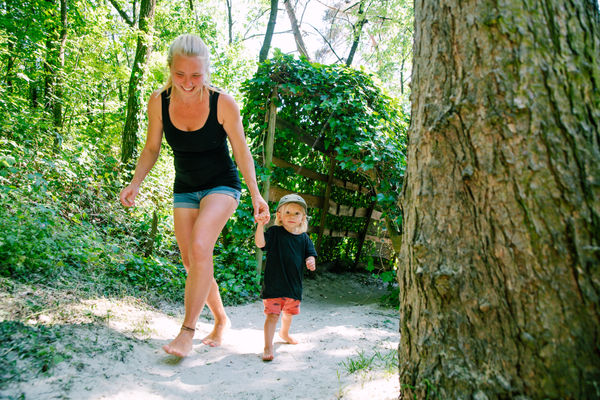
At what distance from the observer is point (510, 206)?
1.29m

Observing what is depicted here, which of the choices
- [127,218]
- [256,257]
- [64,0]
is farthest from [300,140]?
[64,0]

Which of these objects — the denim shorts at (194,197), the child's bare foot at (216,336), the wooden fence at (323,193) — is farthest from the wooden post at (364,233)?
the denim shorts at (194,197)

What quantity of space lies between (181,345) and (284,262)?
1.06m

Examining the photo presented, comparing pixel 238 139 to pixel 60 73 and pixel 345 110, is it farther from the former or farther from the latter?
pixel 60 73

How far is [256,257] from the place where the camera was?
558cm

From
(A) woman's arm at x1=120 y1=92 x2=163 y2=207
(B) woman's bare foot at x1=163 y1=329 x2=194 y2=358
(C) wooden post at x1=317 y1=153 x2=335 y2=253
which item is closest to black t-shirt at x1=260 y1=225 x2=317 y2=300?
(B) woman's bare foot at x1=163 y1=329 x2=194 y2=358

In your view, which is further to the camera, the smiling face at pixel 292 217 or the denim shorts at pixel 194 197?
the smiling face at pixel 292 217

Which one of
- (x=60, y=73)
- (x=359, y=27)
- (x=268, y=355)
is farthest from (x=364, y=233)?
(x=359, y=27)

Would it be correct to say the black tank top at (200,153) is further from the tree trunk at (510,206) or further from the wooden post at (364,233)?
the wooden post at (364,233)

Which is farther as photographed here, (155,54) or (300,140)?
(155,54)

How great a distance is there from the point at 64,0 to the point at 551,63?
35.4 ft

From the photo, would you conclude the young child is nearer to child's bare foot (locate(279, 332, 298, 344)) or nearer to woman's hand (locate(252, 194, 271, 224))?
child's bare foot (locate(279, 332, 298, 344))

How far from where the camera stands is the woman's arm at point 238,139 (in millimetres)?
2600

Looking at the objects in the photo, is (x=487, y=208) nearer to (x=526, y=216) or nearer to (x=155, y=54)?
(x=526, y=216)
